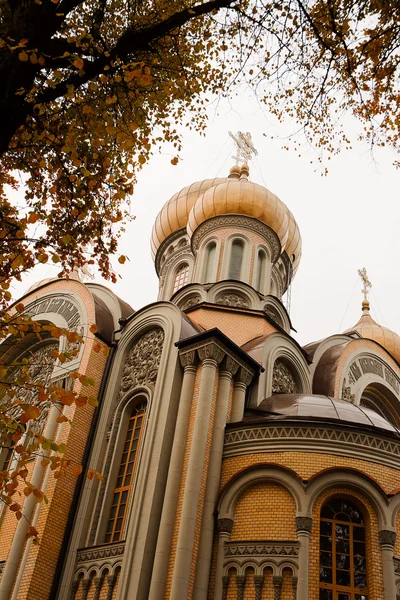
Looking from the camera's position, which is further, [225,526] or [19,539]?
A: [19,539]

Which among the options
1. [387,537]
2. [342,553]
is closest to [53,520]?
[342,553]

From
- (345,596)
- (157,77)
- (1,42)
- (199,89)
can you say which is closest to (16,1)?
(1,42)

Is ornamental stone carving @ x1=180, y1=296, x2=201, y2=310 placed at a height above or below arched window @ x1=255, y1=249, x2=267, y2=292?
below

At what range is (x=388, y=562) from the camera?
8.30 meters

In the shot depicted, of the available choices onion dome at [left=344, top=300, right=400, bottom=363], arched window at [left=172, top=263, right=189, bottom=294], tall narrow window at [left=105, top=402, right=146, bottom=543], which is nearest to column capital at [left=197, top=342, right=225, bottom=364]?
tall narrow window at [left=105, top=402, right=146, bottom=543]

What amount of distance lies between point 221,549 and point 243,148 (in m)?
16.6

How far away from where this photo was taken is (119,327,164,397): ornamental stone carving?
11.2 meters

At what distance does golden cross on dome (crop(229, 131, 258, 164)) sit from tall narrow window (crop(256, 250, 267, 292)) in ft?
19.2

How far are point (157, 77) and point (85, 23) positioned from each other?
3.53 feet

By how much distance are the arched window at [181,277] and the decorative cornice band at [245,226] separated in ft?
6.14

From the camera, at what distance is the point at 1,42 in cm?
446

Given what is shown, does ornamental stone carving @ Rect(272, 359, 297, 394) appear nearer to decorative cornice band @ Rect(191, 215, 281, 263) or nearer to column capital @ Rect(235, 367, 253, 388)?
column capital @ Rect(235, 367, 253, 388)

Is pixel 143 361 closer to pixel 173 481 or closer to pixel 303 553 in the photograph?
pixel 173 481

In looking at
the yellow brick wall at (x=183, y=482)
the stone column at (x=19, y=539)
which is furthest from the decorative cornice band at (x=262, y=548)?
the stone column at (x=19, y=539)
